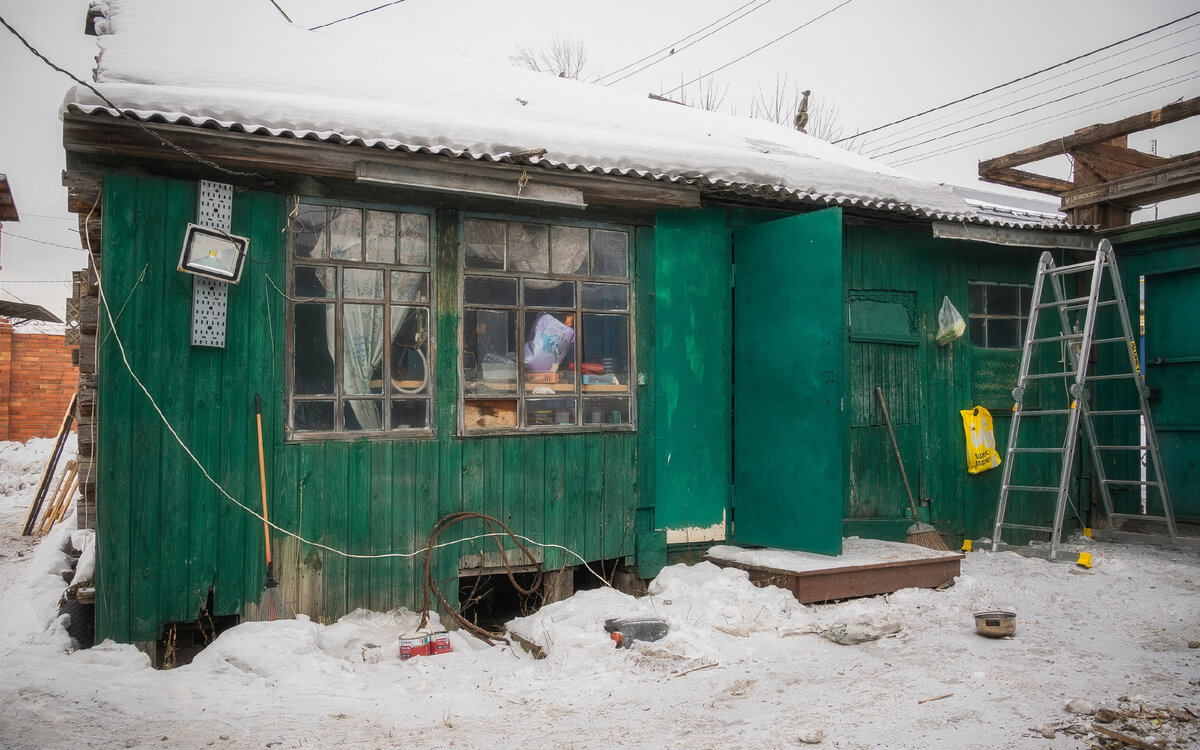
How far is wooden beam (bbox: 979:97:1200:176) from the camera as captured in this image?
7.40 meters

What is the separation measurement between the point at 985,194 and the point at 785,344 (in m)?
6.42

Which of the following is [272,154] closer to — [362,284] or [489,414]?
[362,284]

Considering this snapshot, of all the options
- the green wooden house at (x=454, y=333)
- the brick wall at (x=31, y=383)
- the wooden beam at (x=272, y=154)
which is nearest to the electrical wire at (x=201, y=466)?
the green wooden house at (x=454, y=333)

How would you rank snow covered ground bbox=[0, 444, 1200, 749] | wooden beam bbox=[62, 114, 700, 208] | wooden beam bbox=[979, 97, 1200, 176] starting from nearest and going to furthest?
snow covered ground bbox=[0, 444, 1200, 749] < wooden beam bbox=[62, 114, 700, 208] < wooden beam bbox=[979, 97, 1200, 176]

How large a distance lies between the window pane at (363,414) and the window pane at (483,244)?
125cm

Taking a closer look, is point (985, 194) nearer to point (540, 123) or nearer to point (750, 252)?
point (750, 252)

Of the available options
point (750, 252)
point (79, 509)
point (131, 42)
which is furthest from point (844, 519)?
point (131, 42)

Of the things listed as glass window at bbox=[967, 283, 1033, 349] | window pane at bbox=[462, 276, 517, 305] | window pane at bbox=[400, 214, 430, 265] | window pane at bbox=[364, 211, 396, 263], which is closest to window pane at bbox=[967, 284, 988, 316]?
glass window at bbox=[967, 283, 1033, 349]

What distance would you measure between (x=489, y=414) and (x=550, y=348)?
709 millimetres

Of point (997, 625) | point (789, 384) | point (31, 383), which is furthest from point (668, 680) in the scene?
point (31, 383)

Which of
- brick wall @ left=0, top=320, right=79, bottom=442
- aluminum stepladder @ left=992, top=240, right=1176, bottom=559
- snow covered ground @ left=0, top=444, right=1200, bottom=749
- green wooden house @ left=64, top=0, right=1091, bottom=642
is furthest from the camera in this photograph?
brick wall @ left=0, top=320, right=79, bottom=442

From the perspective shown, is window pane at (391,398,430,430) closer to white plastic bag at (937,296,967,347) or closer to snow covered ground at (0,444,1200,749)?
snow covered ground at (0,444,1200,749)

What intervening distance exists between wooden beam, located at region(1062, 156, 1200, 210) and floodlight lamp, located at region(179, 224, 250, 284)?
28.3 ft

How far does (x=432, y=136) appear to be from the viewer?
530 centimetres
